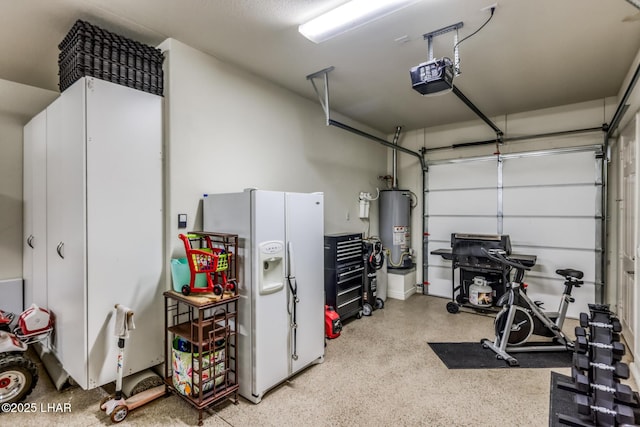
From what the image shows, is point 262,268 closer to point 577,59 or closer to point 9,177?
point 9,177

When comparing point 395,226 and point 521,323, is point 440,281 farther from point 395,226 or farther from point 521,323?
point 521,323

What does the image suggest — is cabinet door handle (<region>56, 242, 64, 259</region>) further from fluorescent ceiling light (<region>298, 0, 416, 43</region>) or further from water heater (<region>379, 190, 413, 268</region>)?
water heater (<region>379, 190, 413, 268</region>)

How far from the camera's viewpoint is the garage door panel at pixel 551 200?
4.37 metres

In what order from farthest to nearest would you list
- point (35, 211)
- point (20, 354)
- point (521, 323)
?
point (521, 323) → point (35, 211) → point (20, 354)

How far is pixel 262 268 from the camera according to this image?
2.52 metres

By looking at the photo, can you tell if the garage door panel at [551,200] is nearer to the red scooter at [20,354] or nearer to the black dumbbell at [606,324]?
the black dumbbell at [606,324]

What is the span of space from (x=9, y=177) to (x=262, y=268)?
3281 millimetres

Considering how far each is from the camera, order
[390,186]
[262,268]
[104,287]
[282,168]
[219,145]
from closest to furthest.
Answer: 1. [104,287]
2. [262,268]
3. [219,145]
4. [282,168]
5. [390,186]

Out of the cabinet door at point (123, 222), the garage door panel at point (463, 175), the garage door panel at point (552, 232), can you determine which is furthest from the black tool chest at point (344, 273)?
the garage door panel at point (552, 232)

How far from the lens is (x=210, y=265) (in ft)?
7.68

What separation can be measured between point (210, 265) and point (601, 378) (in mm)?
2853

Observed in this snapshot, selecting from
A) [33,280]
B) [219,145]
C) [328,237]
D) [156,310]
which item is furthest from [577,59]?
[33,280]

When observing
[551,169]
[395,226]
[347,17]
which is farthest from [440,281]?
[347,17]

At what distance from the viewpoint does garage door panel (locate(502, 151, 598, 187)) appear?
4367 mm
